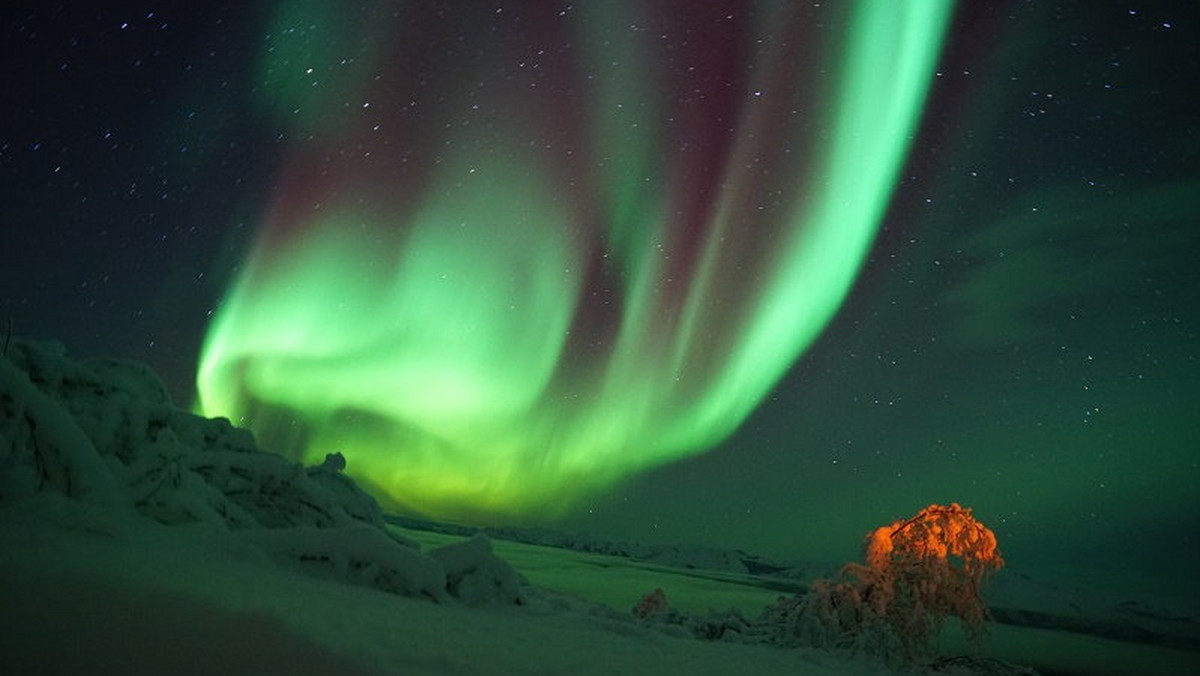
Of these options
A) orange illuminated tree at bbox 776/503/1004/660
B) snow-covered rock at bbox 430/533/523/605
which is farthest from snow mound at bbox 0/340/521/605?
orange illuminated tree at bbox 776/503/1004/660

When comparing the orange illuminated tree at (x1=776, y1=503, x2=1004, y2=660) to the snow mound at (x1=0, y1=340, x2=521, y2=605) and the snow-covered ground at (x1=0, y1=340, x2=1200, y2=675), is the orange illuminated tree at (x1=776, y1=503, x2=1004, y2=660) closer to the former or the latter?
the snow-covered ground at (x1=0, y1=340, x2=1200, y2=675)

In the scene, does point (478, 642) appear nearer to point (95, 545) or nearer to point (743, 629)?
point (95, 545)

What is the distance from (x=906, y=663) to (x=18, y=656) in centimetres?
1705

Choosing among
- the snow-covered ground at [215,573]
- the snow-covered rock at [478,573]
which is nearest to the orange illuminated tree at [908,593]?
the snow-covered ground at [215,573]

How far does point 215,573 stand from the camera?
5.25 m

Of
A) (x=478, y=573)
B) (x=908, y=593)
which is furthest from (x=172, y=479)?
(x=908, y=593)

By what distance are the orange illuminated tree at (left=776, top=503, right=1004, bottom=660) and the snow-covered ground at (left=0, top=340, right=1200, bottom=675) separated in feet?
5.18

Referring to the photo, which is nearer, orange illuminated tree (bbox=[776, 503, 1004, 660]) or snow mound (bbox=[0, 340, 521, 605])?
snow mound (bbox=[0, 340, 521, 605])

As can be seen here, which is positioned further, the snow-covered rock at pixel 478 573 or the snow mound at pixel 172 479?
the snow-covered rock at pixel 478 573

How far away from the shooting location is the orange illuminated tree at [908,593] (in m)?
15.3

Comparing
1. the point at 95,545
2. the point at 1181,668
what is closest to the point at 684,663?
the point at 95,545

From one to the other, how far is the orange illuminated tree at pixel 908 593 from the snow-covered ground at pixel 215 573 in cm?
158

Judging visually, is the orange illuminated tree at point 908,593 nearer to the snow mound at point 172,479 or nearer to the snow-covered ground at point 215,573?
the snow-covered ground at point 215,573

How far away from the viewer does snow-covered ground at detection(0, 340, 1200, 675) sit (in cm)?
334
